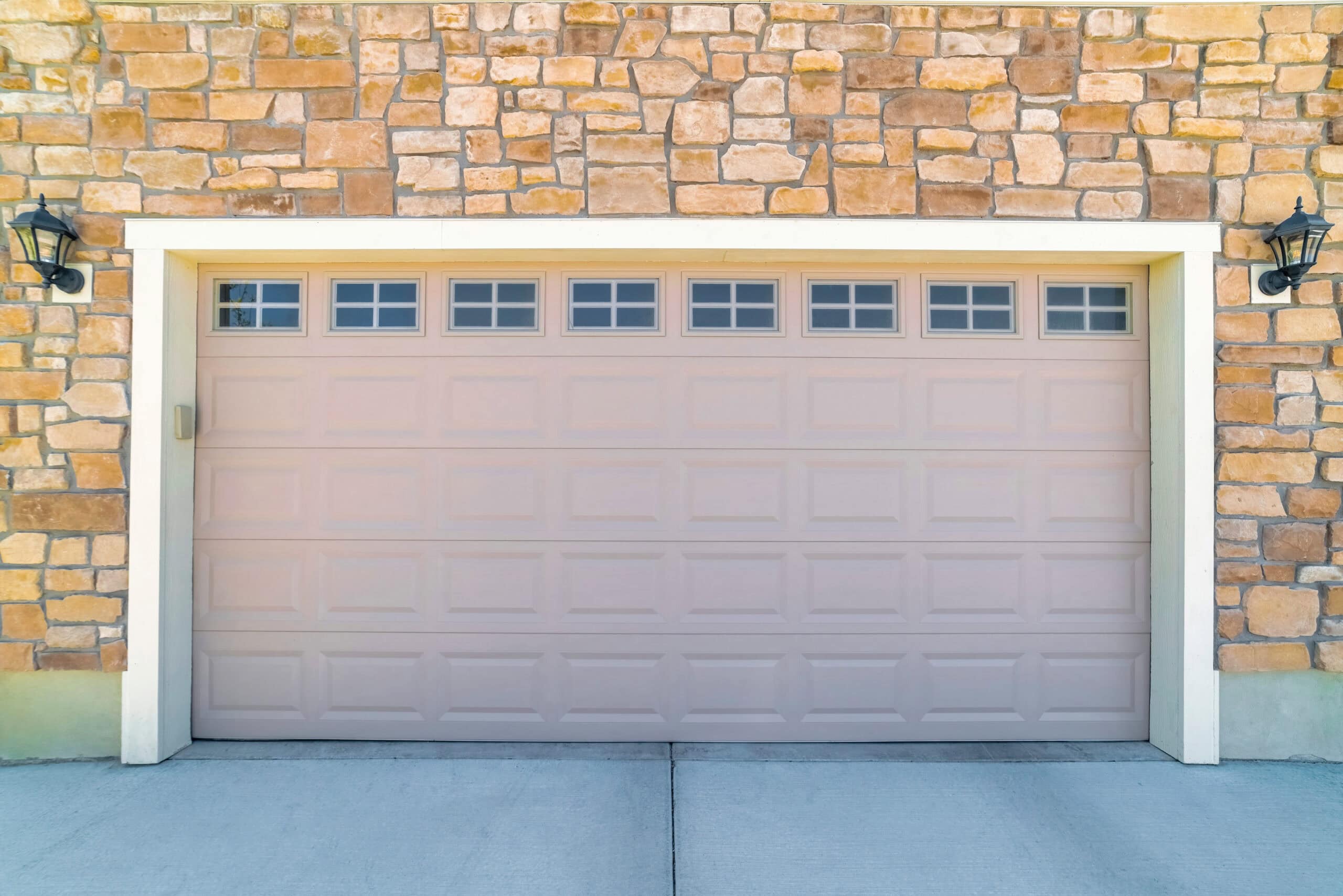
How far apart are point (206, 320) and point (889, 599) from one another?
4.20m

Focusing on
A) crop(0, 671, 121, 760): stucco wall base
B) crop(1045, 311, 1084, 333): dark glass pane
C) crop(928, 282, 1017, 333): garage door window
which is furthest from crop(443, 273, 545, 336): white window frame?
crop(1045, 311, 1084, 333): dark glass pane

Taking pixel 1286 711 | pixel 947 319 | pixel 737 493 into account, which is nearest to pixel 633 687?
pixel 737 493

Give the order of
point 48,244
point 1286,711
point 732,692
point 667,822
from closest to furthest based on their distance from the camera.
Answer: point 667,822 → point 48,244 → point 1286,711 → point 732,692

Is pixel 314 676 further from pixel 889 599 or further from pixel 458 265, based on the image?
pixel 889 599

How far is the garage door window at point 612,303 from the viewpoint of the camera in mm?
3926

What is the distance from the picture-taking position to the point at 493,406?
12.8ft

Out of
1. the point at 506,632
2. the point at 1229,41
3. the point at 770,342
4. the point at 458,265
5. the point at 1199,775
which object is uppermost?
the point at 1229,41

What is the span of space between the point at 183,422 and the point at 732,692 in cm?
338

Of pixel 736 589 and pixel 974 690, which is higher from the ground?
pixel 736 589

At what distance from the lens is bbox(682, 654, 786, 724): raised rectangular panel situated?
3.85m

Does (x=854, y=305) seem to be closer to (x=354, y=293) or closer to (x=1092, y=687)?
(x=1092, y=687)

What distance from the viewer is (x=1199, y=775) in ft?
11.5

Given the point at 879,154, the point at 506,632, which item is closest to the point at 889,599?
the point at 506,632

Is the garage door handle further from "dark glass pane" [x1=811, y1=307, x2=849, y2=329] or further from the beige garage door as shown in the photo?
"dark glass pane" [x1=811, y1=307, x2=849, y2=329]
